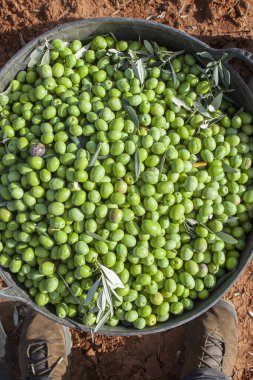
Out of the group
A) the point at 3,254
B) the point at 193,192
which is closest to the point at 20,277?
the point at 3,254

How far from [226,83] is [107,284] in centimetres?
154

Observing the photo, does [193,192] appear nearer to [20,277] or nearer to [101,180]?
[101,180]

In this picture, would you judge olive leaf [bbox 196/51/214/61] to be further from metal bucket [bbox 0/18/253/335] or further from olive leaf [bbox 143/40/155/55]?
olive leaf [bbox 143/40/155/55]

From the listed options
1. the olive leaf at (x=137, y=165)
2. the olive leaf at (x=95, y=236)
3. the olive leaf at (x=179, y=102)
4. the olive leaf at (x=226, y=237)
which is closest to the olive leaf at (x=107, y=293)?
the olive leaf at (x=95, y=236)

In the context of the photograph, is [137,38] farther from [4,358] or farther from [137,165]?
[4,358]

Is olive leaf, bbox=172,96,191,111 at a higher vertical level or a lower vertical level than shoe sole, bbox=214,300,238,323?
higher

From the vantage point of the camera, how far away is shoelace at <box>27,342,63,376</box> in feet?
10.9

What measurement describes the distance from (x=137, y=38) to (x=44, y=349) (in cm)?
250

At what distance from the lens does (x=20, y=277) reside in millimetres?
2801

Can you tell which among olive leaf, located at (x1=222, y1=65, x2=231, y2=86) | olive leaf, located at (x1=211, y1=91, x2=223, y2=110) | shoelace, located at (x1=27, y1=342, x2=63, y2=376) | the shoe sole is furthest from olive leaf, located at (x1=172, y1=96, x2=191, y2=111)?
shoelace, located at (x1=27, y1=342, x2=63, y2=376)

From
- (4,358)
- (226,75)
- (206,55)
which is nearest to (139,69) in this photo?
(206,55)

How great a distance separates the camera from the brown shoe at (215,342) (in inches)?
129

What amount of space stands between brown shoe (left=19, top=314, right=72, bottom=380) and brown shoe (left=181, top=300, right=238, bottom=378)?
96cm

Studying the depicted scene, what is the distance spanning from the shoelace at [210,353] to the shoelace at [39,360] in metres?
1.13
